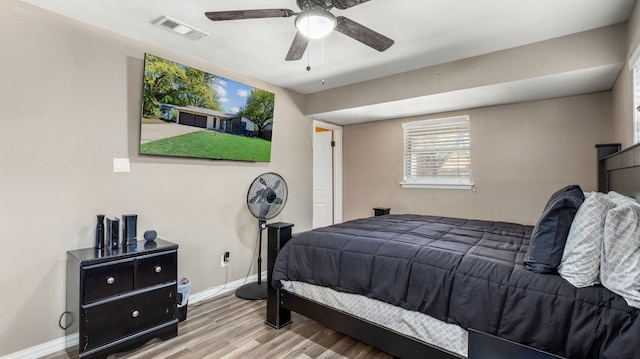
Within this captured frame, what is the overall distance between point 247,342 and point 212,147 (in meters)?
1.78

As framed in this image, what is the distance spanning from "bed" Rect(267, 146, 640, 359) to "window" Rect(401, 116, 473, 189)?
4.47ft

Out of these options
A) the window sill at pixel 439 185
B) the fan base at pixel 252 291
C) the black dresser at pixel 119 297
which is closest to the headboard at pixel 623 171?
the window sill at pixel 439 185

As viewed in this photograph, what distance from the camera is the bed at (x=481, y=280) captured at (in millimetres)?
1253

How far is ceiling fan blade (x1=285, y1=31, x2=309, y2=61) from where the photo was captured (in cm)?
197

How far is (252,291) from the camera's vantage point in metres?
3.18

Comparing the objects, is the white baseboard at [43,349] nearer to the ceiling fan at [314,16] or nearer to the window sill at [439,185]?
the ceiling fan at [314,16]

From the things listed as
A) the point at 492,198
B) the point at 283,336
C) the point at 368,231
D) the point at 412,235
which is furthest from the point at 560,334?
the point at 492,198

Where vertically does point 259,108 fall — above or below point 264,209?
above

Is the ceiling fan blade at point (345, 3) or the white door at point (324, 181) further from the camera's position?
the white door at point (324, 181)

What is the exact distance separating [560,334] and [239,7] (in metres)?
2.49

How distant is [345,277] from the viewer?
79.1 inches

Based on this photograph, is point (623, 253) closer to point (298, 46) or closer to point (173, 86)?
point (298, 46)

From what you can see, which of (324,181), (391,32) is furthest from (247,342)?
(324,181)

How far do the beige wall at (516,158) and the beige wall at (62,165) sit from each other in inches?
102
